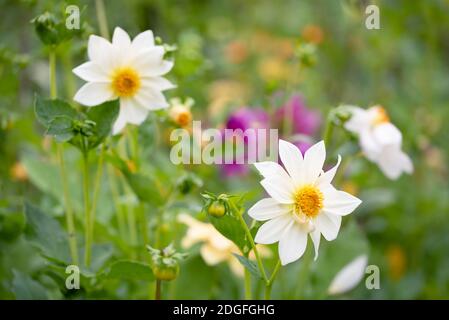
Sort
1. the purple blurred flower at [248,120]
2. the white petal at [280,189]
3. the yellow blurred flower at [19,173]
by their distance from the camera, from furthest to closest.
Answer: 1. the yellow blurred flower at [19,173]
2. the purple blurred flower at [248,120]
3. the white petal at [280,189]

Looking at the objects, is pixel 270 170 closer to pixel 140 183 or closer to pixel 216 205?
pixel 216 205

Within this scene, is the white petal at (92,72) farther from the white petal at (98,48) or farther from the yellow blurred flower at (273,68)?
the yellow blurred flower at (273,68)

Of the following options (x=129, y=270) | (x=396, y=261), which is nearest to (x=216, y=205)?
(x=129, y=270)

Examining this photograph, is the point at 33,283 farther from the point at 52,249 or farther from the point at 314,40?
the point at 314,40

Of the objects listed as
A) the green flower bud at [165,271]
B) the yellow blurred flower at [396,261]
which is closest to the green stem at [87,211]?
the green flower bud at [165,271]

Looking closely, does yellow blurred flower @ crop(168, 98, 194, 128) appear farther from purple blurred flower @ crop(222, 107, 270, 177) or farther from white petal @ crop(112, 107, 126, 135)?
purple blurred flower @ crop(222, 107, 270, 177)

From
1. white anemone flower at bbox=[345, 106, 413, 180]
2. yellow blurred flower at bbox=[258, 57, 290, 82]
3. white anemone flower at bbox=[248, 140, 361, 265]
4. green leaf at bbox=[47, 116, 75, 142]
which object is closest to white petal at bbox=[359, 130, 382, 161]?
white anemone flower at bbox=[345, 106, 413, 180]
